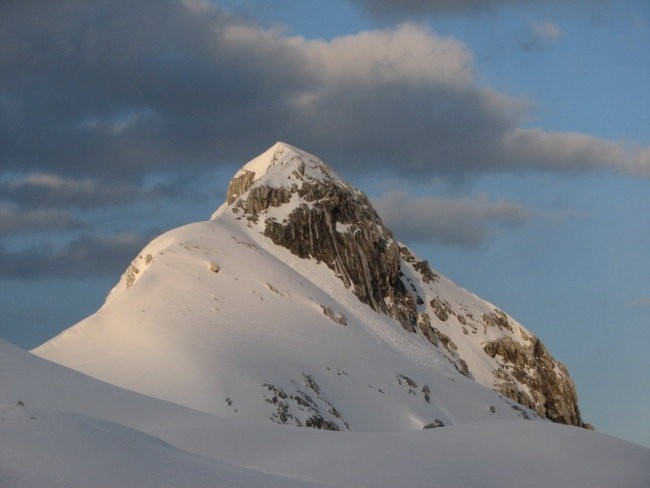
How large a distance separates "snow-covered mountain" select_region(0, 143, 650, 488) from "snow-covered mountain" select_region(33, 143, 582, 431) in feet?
0.62

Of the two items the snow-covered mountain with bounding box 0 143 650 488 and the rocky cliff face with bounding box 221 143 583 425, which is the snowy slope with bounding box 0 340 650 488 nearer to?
the snow-covered mountain with bounding box 0 143 650 488

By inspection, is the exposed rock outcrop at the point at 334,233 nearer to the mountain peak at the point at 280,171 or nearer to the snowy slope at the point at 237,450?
the mountain peak at the point at 280,171

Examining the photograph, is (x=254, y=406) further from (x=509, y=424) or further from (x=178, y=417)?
(x=509, y=424)

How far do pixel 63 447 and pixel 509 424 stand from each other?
18735 mm

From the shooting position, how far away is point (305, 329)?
8625cm

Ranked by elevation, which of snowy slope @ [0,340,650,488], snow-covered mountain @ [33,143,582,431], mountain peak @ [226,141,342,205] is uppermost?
mountain peak @ [226,141,342,205]

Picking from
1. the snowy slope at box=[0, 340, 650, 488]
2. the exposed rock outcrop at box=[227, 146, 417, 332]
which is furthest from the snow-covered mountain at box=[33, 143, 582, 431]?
the snowy slope at box=[0, 340, 650, 488]

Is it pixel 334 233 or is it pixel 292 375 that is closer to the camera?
pixel 292 375

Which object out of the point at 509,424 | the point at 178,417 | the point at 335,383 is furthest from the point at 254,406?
the point at 509,424

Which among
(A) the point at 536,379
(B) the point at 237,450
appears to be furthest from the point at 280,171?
(B) the point at 237,450

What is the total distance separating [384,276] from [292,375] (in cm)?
3875

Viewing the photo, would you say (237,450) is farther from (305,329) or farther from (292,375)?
(305,329)

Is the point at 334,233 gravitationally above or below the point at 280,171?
below

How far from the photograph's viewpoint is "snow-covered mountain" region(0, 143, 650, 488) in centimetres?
2816
